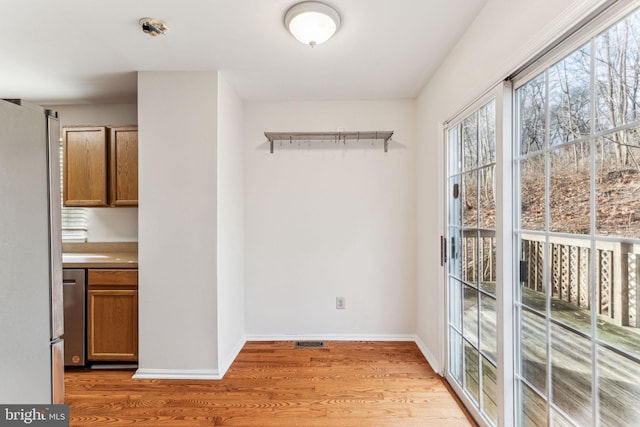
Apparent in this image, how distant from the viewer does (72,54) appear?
219 cm

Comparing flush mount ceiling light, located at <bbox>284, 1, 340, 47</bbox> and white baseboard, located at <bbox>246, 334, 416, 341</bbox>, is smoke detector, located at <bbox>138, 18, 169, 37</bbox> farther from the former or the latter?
white baseboard, located at <bbox>246, 334, 416, 341</bbox>

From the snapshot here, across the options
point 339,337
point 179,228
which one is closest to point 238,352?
point 339,337

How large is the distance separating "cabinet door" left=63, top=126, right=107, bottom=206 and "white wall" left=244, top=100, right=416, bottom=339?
128 cm

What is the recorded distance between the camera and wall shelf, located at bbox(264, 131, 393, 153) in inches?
118

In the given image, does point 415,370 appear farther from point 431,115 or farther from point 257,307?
point 431,115

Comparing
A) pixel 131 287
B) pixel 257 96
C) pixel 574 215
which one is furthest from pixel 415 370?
pixel 257 96

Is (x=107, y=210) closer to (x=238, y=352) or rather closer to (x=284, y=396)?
(x=238, y=352)

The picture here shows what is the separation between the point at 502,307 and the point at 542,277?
0.29 m

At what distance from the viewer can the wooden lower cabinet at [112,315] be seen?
8.14 ft

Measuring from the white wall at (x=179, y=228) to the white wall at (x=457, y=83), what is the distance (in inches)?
70.0

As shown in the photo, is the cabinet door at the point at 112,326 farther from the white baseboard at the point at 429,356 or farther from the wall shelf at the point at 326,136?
the white baseboard at the point at 429,356

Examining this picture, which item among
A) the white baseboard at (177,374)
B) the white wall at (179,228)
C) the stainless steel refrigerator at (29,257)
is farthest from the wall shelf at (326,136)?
the white baseboard at (177,374)

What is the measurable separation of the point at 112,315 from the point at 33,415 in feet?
4.89

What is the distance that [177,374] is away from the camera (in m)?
2.42
